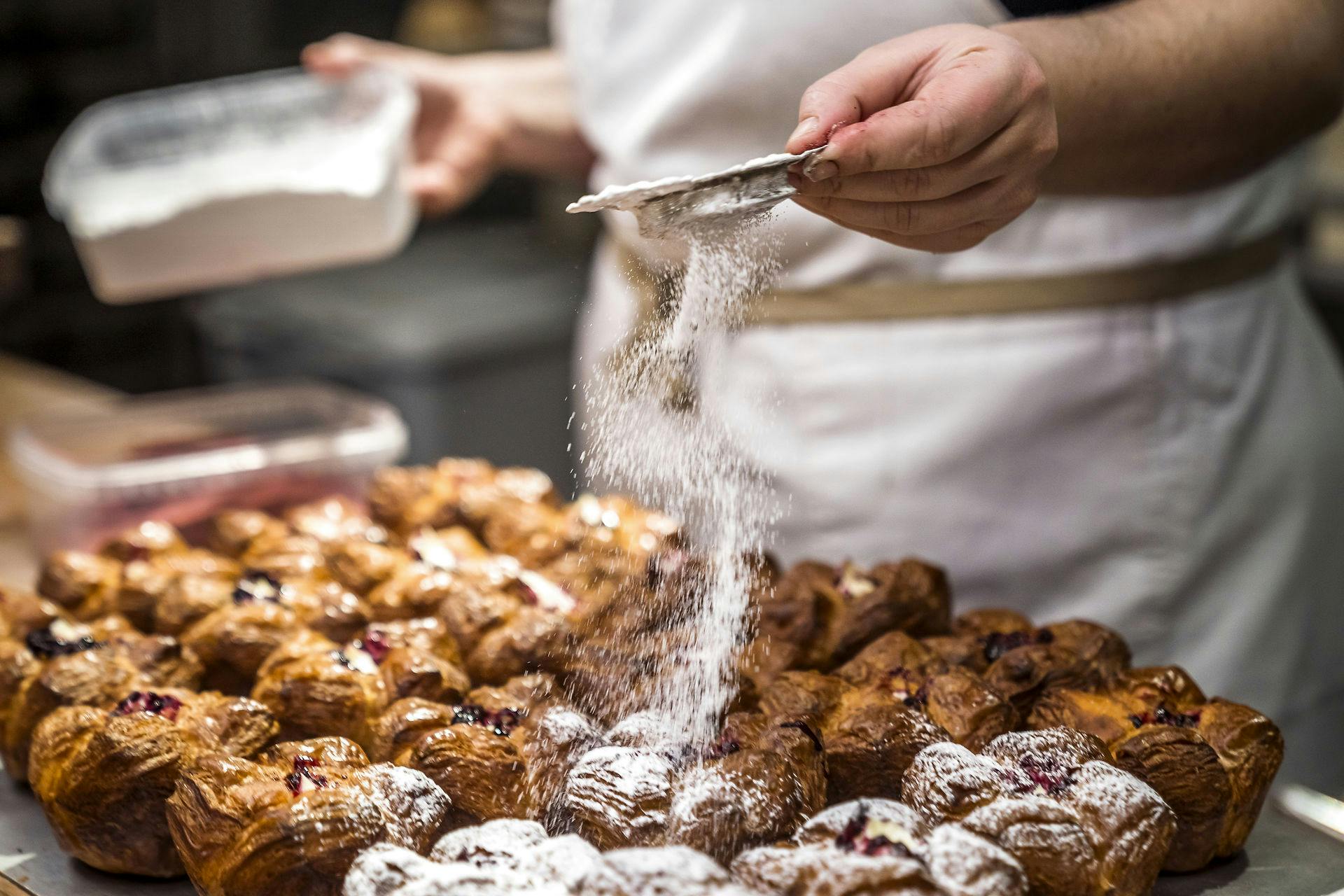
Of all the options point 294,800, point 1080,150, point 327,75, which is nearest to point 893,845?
point 294,800

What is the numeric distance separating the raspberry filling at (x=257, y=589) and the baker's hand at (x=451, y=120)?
37.7 inches

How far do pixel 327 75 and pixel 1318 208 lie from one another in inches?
103

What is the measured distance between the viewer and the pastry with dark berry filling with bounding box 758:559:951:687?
4.11 ft

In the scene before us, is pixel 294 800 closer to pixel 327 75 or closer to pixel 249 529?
pixel 249 529

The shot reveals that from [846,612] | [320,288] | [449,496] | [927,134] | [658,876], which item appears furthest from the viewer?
[320,288]

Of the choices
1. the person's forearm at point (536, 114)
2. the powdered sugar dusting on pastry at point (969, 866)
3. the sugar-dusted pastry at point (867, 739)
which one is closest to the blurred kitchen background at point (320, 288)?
the person's forearm at point (536, 114)

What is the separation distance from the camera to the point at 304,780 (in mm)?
990

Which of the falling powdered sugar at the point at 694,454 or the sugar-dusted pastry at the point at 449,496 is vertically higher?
the falling powdered sugar at the point at 694,454

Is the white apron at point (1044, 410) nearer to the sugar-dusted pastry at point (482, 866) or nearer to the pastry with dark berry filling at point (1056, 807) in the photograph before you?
the pastry with dark berry filling at point (1056, 807)

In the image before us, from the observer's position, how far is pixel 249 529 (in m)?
1.55

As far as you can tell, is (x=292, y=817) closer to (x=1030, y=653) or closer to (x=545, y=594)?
(x=545, y=594)

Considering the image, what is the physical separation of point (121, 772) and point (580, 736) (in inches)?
14.2

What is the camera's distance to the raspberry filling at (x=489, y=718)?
109 centimetres

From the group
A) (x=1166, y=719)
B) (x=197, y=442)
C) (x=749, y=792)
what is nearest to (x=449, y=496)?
(x=197, y=442)
